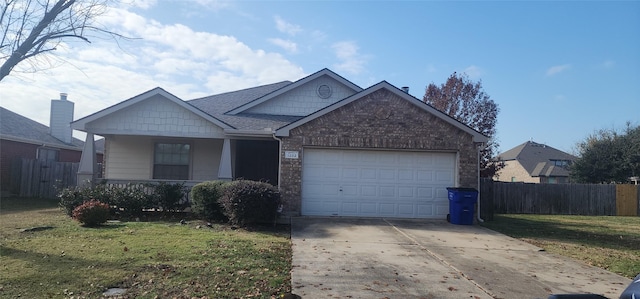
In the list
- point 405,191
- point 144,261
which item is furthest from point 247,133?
point 144,261

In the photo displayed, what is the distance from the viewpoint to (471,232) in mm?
11273

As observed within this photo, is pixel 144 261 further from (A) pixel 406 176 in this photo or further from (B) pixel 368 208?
(A) pixel 406 176

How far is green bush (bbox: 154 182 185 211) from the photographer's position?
1283 cm

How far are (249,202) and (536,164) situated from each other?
43.9 metres

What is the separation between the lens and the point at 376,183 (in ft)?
43.4

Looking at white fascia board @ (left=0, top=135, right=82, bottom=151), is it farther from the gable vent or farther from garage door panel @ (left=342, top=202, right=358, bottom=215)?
garage door panel @ (left=342, top=202, right=358, bottom=215)

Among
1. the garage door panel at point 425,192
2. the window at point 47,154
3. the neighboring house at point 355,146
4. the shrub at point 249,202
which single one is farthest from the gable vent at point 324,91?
the window at point 47,154

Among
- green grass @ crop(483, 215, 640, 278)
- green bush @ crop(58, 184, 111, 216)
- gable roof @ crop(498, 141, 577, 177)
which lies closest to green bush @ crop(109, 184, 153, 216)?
green bush @ crop(58, 184, 111, 216)

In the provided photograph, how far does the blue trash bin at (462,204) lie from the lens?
12.4m

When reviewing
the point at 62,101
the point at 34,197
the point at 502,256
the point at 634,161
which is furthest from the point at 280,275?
the point at 634,161

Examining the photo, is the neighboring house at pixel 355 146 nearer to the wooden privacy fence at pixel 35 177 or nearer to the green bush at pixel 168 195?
the green bush at pixel 168 195

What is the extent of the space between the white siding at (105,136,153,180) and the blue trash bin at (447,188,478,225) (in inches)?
433

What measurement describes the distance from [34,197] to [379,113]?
Answer: 51.9 feet

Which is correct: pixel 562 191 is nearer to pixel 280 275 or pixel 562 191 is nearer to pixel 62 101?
pixel 280 275
